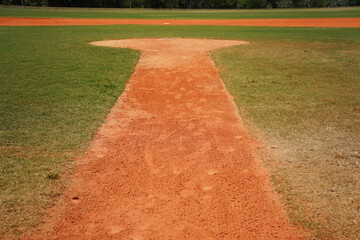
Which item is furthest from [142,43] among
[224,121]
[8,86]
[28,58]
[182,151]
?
[182,151]

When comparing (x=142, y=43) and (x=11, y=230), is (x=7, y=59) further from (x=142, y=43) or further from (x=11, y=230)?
(x=11, y=230)

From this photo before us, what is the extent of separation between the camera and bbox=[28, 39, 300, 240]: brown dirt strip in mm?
3475

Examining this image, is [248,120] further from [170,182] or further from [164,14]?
[164,14]

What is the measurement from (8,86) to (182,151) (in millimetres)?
6877

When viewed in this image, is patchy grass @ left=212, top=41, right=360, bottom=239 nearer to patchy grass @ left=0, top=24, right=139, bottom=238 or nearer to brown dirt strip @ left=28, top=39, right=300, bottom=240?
brown dirt strip @ left=28, top=39, right=300, bottom=240

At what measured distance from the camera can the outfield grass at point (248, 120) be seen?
12.6ft

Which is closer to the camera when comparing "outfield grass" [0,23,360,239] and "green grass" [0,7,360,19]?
"outfield grass" [0,23,360,239]

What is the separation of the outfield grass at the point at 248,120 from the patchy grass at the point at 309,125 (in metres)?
0.02

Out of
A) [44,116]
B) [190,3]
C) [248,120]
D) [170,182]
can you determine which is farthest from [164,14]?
[170,182]

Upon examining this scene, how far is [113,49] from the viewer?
1555 centimetres

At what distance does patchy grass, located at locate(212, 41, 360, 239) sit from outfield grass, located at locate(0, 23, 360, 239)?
0.02 metres

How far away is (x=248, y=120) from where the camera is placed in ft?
22.3

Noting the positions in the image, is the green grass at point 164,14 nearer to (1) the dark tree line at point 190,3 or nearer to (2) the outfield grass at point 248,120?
(1) the dark tree line at point 190,3

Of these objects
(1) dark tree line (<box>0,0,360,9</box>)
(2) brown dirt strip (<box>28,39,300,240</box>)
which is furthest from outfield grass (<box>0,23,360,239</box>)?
(1) dark tree line (<box>0,0,360,9</box>)
